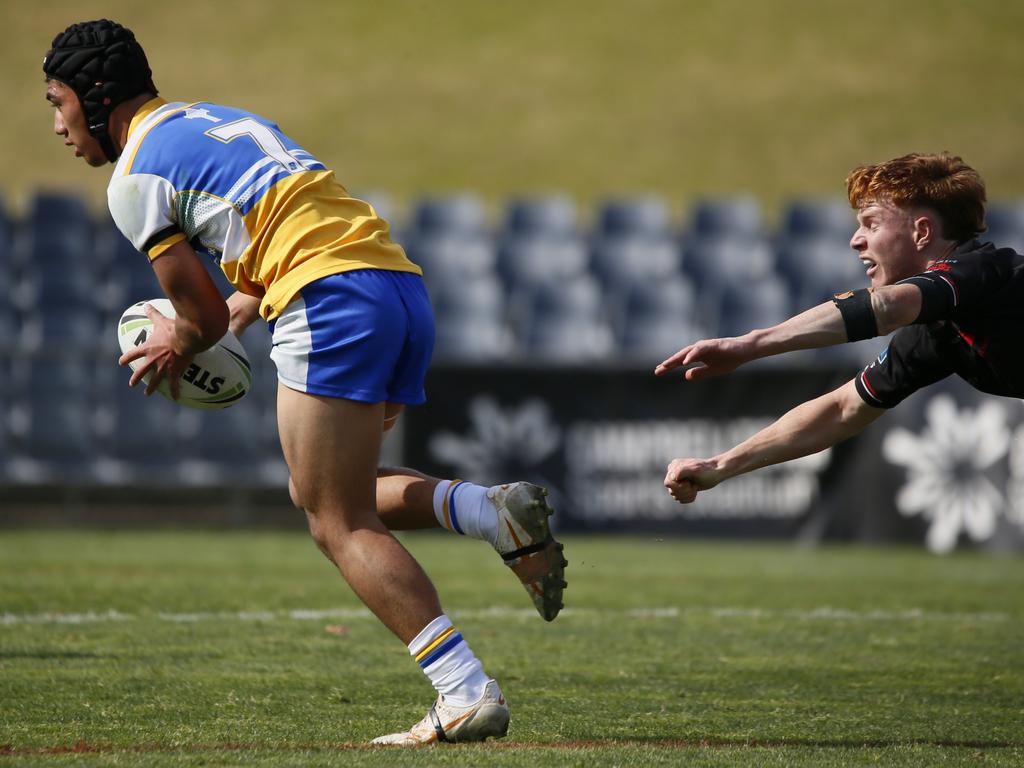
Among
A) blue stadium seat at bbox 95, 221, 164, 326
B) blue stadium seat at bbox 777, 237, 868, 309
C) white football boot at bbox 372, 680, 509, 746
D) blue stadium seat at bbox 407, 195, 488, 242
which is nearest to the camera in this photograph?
white football boot at bbox 372, 680, 509, 746

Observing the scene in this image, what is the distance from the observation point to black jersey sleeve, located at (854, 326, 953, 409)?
4.76m

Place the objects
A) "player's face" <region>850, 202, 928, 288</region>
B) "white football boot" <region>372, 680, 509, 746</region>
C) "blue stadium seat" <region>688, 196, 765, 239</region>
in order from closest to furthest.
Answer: "white football boot" <region>372, 680, 509, 746</region>, "player's face" <region>850, 202, 928, 288</region>, "blue stadium seat" <region>688, 196, 765, 239</region>

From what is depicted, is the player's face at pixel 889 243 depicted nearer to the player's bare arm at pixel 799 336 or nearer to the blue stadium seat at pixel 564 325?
the player's bare arm at pixel 799 336

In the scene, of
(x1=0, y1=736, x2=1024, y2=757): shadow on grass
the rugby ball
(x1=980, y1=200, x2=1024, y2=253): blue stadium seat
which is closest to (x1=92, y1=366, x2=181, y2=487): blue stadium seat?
the rugby ball

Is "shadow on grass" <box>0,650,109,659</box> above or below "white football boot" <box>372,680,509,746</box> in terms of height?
below

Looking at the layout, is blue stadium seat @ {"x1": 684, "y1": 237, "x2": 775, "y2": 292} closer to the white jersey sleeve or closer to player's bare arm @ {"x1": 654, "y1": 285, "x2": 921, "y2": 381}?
player's bare arm @ {"x1": 654, "y1": 285, "x2": 921, "y2": 381}

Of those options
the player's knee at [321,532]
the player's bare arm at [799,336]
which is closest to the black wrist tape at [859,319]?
the player's bare arm at [799,336]

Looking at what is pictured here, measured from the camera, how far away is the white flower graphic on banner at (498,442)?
40.5 ft

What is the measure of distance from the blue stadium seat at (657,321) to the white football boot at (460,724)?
36.8 feet

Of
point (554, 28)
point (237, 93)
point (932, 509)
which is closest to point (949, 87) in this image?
point (554, 28)

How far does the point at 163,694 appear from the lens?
16.5ft

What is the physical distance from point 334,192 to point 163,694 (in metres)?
1.92

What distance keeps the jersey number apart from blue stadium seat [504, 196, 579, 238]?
12.9 meters

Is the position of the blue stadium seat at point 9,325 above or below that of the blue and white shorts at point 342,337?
above
